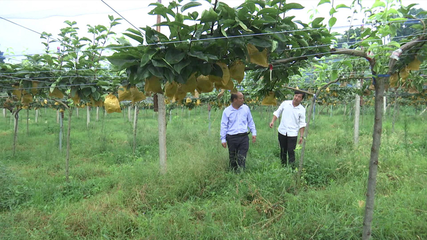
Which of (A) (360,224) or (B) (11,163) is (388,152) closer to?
(A) (360,224)

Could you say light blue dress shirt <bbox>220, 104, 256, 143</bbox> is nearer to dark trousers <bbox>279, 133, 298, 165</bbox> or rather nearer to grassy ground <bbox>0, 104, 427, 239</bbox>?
grassy ground <bbox>0, 104, 427, 239</bbox>

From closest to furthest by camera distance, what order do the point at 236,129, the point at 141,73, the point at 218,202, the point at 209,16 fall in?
the point at 209,16 → the point at 141,73 → the point at 218,202 → the point at 236,129

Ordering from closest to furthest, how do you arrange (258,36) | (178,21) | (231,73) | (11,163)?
(178,21) → (258,36) → (231,73) → (11,163)

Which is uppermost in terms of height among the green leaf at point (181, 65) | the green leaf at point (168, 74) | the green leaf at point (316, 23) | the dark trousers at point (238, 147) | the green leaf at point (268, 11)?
the green leaf at point (316, 23)

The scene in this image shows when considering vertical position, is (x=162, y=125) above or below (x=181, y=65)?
below

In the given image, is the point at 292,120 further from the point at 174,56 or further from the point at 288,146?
the point at 174,56

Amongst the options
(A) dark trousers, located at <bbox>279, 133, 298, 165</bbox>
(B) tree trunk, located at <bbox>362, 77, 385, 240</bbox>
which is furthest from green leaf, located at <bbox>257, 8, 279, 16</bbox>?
(A) dark trousers, located at <bbox>279, 133, 298, 165</bbox>

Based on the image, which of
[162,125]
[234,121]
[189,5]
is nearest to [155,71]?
[189,5]

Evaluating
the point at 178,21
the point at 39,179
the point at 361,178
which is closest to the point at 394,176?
the point at 361,178

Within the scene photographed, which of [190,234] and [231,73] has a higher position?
[231,73]

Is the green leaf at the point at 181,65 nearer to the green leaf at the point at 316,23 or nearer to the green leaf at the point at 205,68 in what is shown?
the green leaf at the point at 205,68

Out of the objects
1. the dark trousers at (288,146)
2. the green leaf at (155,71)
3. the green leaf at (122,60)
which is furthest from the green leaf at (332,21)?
the dark trousers at (288,146)

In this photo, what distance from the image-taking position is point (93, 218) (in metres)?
2.84

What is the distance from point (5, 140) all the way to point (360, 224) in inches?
392
